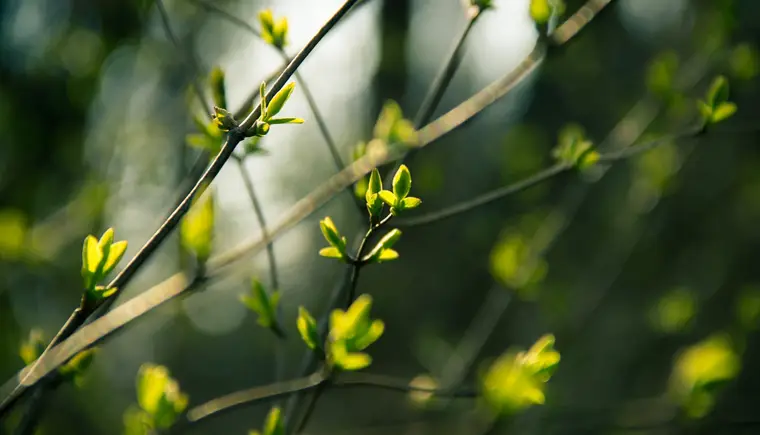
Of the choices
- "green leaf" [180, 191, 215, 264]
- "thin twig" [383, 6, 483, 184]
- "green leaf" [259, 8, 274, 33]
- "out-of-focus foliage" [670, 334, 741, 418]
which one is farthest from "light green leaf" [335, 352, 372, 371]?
"out-of-focus foliage" [670, 334, 741, 418]

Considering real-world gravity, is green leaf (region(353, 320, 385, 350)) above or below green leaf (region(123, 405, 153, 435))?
above

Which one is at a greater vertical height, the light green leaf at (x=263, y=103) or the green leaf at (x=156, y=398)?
the light green leaf at (x=263, y=103)

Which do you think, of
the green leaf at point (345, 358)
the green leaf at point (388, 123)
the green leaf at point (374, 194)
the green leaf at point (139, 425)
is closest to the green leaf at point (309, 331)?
the green leaf at point (345, 358)

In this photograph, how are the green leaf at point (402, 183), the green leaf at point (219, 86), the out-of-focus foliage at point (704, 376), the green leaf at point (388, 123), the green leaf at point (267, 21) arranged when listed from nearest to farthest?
the green leaf at point (402, 183)
the green leaf at point (219, 86)
the green leaf at point (267, 21)
the green leaf at point (388, 123)
the out-of-focus foliage at point (704, 376)

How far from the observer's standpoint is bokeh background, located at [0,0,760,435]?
173 centimetres

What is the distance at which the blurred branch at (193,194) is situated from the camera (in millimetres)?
612

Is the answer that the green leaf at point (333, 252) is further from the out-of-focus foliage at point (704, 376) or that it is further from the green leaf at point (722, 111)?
the out-of-focus foliage at point (704, 376)

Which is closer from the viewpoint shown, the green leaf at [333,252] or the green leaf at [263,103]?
the green leaf at [263,103]

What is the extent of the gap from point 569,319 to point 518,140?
66 cm

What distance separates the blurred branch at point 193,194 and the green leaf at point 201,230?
0.16 metres

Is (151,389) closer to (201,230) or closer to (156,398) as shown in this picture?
(156,398)

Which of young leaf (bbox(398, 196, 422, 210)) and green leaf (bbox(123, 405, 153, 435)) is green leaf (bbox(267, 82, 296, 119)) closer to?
young leaf (bbox(398, 196, 422, 210))

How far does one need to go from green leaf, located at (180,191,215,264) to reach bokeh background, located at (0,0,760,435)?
649mm

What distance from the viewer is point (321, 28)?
26.1 inches
